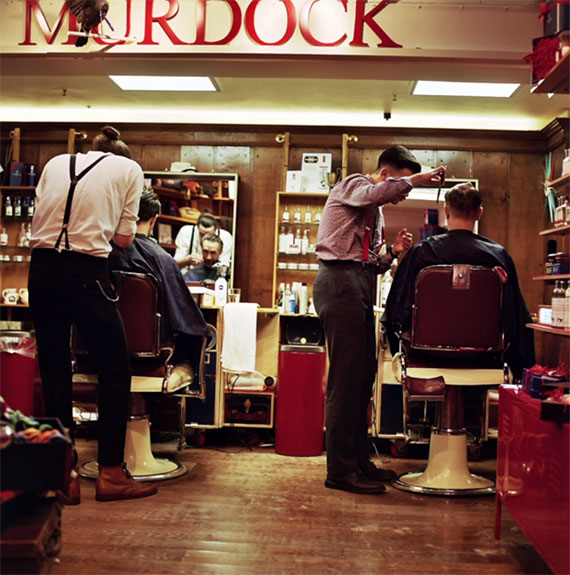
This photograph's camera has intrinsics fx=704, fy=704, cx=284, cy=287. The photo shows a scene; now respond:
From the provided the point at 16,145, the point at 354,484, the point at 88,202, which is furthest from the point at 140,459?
the point at 16,145

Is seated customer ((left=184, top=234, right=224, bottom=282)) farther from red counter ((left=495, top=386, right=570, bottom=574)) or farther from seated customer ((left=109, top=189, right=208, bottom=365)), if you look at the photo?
red counter ((left=495, top=386, right=570, bottom=574))

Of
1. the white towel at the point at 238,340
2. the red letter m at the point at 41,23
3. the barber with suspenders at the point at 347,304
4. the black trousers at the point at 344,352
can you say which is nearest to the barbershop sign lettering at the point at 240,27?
the red letter m at the point at 41,23

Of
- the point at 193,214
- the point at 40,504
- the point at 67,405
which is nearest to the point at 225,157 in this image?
the point at 193,214

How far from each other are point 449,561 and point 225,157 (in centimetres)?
423

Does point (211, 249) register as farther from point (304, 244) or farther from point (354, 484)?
point (354, 484)

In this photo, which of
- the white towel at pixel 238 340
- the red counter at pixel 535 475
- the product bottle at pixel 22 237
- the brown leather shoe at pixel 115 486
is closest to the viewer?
the red counter at pixel 535 475

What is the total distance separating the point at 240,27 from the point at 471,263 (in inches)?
65.7

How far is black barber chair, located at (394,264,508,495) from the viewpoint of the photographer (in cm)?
297

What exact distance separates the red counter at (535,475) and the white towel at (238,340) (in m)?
1.91

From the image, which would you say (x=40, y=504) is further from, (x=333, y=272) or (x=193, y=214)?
(x=193, y=214)

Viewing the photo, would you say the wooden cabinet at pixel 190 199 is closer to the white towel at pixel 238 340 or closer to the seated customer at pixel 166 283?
the white towel at pixel 238 340

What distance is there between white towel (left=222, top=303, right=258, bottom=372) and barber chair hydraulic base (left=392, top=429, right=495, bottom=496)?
3.96 ft

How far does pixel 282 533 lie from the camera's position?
2451 mm

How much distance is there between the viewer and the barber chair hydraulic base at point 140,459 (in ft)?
10.6
